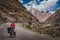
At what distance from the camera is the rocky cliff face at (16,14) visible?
21.5ft

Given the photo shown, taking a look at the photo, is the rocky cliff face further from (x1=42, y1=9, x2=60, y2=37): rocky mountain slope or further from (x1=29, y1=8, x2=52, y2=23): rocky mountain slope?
(x1=42, y1=9, x2=60, y2=37): rocky mountain slope

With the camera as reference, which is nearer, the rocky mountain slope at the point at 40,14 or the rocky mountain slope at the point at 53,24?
the rocky mountain slope at the point at 53,24

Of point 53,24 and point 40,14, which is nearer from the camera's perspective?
point 53,24

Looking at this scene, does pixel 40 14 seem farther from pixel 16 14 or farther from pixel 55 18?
pixel 16 14

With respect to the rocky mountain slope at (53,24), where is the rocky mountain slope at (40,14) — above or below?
above

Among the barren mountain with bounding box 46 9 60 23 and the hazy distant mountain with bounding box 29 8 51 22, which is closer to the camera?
the barren mountain with bounding box 46 9 60 23

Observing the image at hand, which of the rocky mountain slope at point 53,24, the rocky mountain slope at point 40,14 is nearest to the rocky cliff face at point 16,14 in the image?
the rocky mountain slope at point 40,14

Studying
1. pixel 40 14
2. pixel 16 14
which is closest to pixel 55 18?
pixel 40 14

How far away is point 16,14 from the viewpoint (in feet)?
21.6

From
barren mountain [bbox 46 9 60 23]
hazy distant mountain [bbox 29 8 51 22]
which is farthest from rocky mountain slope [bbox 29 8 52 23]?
barren mountain [bbox 46 9 60 23]

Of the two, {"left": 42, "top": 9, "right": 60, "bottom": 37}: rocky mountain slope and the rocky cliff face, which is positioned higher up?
the rocky cliff face

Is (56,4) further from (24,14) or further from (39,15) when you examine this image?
(24,14)

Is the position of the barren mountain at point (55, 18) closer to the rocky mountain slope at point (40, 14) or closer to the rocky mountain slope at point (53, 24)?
the rocky mountain slope at point (53, 24)

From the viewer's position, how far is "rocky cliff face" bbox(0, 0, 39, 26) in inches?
259
